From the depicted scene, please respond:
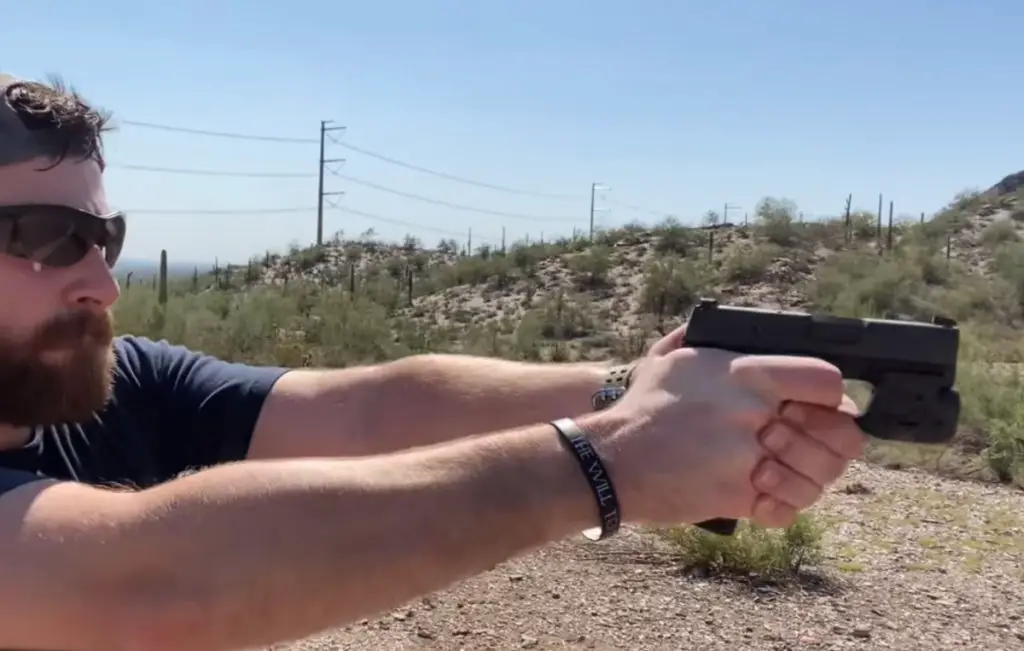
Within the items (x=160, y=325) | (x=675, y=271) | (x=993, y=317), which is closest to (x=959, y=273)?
(x=993, y=317)

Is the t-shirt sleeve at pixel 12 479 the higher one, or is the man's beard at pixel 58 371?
the man's beard at pixel 58 371

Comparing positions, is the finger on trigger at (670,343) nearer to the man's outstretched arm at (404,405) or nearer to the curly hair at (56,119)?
the man's outstretched arm at (404,405)

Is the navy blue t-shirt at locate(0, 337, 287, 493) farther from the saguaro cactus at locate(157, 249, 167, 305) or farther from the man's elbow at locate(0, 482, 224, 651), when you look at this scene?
the saguaro cactus at locate(157, 249, 167, 305)

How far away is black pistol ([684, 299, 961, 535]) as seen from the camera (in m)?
1.65

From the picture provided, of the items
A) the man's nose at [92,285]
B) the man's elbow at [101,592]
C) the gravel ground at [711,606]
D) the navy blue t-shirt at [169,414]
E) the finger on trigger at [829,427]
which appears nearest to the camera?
the man's elbow at [101,592]

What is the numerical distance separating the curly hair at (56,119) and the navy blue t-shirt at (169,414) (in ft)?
1.55

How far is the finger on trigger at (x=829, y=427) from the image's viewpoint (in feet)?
5.16

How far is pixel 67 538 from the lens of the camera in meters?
1.37

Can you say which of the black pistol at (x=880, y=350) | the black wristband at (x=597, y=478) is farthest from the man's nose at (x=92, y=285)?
the black pistol at (x=880, y=350)

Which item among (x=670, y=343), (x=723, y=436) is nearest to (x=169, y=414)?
(x=670, y=343)

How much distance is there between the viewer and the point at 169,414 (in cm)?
224

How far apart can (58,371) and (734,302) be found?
1965cm

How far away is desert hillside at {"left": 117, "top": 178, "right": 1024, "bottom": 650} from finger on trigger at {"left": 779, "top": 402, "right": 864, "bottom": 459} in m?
3.50

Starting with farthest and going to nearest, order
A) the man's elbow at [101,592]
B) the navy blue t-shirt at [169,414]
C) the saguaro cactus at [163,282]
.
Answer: the saguaro cactus at [163,282], the navy blue t-shirt at [169,414], the man's elbow at [101,592]
